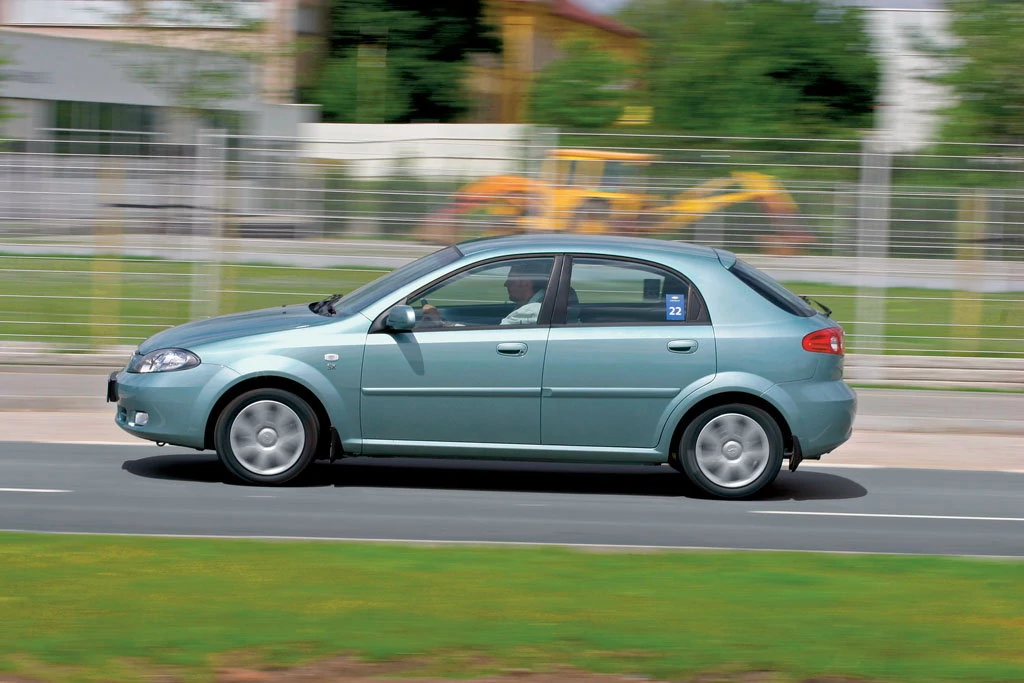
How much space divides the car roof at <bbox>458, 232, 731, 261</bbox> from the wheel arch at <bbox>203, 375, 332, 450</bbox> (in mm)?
1290

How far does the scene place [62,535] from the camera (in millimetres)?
6781

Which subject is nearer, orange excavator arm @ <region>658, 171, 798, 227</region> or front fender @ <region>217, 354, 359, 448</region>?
front fender @ <region>217, 354, 359, 448</region>

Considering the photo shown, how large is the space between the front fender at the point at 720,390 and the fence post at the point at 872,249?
18.7 feet

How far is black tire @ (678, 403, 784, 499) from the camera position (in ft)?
28.2

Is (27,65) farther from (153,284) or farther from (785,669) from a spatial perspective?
(785,669)

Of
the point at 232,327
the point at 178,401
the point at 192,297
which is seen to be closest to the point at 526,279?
the point at 232,327

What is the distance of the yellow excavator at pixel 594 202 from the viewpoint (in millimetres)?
13883

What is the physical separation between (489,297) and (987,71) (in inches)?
1013

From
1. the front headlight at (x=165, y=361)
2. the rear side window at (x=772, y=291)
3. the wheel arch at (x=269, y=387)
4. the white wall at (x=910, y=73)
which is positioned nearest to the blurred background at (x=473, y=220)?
the rear side window at (x=772, y=291)

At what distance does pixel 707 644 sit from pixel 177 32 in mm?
25465

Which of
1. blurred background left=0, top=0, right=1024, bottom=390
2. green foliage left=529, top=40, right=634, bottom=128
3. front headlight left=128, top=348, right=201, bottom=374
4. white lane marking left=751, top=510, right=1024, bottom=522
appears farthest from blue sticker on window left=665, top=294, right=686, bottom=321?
green foliage left=529, top=40, right=634, bottom=128

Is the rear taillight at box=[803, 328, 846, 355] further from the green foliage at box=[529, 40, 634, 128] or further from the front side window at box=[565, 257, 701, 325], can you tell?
the green foliage at box=[529, 40, 634, 128]

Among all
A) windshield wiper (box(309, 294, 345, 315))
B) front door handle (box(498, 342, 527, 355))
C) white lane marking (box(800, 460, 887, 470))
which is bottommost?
white lane marking (box(800, 460, 887, 470))

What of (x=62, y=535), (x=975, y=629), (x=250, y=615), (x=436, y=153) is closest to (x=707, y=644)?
(x=975, y=629)
